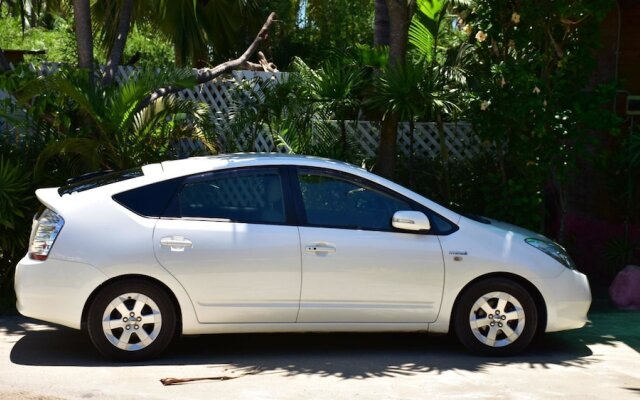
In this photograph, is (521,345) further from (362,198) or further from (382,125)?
(382,125)

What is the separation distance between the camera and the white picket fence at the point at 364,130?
36.4 ft

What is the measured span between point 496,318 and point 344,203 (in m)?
1.46

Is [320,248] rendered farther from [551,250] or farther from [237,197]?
[551,250]

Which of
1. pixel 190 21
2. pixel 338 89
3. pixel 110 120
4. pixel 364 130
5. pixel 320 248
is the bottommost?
pixel 320 248

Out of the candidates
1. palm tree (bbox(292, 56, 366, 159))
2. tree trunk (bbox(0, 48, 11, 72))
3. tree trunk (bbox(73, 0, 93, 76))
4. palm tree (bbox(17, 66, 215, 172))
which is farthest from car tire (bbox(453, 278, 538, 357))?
tree trunk (bbox(0, 48, 11, 72))

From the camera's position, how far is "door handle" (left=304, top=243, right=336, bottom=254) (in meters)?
7.39

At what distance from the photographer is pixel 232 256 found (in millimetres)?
7301

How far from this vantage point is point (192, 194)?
7531 millimetres

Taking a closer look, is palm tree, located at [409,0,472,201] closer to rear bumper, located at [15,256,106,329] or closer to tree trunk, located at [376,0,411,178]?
tree trunk, located at [376,0,411,178]

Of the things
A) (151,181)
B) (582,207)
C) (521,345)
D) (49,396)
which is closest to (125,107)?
(151,181)

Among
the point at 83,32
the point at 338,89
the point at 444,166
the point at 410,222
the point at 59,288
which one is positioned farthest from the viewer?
the point at 83,32

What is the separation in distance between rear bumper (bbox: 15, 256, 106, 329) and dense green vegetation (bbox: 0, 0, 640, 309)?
2133mm

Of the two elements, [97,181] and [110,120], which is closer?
[97,181]

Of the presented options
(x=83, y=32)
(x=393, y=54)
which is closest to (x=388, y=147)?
(x=393, y=54)
